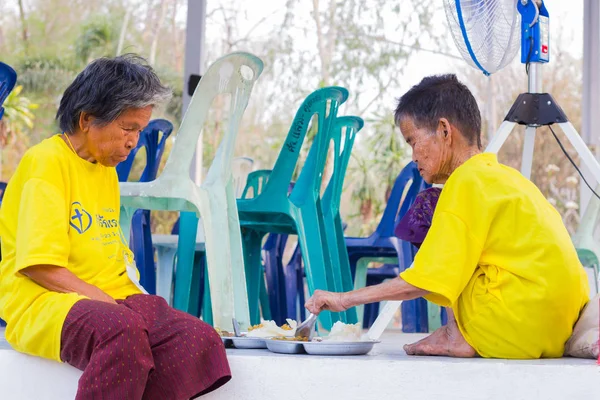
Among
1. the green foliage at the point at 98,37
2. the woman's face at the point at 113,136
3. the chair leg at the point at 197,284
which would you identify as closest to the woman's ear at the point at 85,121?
the woman's face at the point at 113,136

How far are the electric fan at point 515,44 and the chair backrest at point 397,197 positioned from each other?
4.25ft

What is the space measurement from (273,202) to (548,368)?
4.74ft

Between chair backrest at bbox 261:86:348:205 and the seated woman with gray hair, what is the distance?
1.07 metres

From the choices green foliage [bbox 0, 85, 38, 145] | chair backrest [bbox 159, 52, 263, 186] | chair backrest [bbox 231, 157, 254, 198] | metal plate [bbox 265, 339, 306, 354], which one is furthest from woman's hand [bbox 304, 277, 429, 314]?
green foliage [bbox 0, 85, 38, 145]

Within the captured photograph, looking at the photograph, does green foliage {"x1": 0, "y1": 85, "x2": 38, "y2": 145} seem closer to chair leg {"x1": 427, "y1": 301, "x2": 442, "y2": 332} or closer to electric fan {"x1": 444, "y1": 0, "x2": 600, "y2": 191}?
chair leg {"x1": 427, "y1": 301, "x2": 442, "y2": 332}

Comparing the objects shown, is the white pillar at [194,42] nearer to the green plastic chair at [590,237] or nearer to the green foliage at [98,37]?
the green plastic chair at [590,237]

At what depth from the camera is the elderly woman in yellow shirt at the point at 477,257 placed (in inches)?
73.1

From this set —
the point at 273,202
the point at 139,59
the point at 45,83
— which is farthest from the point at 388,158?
the point at 139,59

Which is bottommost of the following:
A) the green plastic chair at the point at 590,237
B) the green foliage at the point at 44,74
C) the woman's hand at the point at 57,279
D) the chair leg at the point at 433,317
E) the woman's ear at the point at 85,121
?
the chair leg at the point at 433,317

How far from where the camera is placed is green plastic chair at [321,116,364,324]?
339 centimetres

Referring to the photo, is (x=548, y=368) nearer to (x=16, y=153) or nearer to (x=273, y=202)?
(x=273, y=202)

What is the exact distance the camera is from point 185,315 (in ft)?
6.18

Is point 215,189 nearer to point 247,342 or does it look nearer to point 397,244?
point 247,342

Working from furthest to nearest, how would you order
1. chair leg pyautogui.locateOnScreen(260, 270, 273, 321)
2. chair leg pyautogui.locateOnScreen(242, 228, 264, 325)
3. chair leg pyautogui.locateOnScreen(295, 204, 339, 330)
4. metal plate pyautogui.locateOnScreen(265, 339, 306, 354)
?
1. chair leg pyautogui.locateOnScreen(260, 270, 273, 321)
2. chair leg pyautogui.locateOnScreen(242, 228, 264, 325)
3. chair leg pyautogui.locateOnScreen(295, 204, 339, 330)
4. metal plate pyautogui.locateOnScreen(265, 339, 306, 354)
